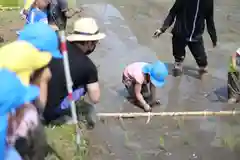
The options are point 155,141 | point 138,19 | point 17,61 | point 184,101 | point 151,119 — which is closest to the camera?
point 17,61

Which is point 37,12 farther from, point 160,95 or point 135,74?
point 160,95

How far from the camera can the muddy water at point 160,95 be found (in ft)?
17.2

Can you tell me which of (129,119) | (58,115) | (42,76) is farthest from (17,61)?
(129,119)

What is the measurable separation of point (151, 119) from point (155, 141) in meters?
0.47

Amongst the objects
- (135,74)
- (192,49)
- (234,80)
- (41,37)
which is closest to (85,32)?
(41,37)

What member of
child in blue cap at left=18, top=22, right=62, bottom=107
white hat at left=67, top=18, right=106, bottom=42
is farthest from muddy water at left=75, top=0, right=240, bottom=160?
child in blue cap at left=18, top=22, right=62, bottom=107

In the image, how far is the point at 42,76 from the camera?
409 centimetres

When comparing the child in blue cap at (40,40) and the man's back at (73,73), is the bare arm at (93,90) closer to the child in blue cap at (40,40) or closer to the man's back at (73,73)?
the man's back at (73,73)

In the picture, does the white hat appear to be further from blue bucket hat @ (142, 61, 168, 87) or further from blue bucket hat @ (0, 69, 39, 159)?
blue bucket hat @ (0, 69, 39, 159)

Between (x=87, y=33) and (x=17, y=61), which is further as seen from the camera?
(x=87, y=33)

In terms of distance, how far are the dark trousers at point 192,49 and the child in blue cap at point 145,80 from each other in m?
1.03

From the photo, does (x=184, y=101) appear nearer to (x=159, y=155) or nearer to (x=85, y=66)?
(x=159, y=155)

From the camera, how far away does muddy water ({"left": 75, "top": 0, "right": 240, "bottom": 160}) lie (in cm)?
525

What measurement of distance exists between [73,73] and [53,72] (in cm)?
19
